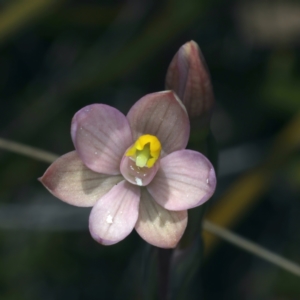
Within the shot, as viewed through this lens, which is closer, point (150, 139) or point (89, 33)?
point (150, 139)

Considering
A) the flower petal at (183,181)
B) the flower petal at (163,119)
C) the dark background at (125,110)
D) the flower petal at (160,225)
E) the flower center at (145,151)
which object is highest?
the flower petal at (163,119)

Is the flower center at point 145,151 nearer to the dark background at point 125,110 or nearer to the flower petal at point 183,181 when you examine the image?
the flower petal at point 183,181

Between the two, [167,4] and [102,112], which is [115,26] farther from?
[102,112]

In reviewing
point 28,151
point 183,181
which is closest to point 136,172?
point 183,181

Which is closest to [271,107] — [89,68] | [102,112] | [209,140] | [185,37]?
[185,37]

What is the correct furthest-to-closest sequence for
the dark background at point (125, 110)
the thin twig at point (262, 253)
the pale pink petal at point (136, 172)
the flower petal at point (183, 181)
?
the dark background at point (125, 110)
the thin twig at point (262, 253)
the pale pink petal at point (136, 172)
the flower petal at point (183, 181)

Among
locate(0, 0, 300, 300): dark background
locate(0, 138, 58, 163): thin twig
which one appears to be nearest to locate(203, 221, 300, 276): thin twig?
locate(0, 138, 58, 163): thin twig

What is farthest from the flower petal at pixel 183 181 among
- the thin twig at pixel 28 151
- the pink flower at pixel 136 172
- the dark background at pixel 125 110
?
the dark background at pixel 125 110
